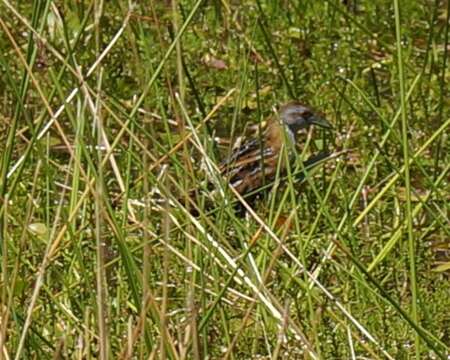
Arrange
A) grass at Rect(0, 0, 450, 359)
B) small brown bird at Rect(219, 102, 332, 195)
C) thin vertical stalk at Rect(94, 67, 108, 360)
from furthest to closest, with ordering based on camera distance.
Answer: small brown bird at Rect(219, 102, 332, 195) < grass at Rect(0, 0, 450, 359) < thin vertical stalk at Rect(94, 67, 108, 360)

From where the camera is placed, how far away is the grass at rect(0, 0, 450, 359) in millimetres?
2795

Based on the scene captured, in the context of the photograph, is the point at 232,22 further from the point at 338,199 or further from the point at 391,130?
the point at 391,130

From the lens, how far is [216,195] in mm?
4012

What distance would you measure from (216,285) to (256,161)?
2.19 m

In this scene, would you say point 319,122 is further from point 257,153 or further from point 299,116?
point 257,153

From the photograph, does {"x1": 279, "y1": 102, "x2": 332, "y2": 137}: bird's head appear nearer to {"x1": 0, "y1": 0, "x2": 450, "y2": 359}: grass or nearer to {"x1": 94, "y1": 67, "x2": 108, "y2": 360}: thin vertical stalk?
{"x1": 0, "y1": 0, "x2": 450, "y2": 359}: grass

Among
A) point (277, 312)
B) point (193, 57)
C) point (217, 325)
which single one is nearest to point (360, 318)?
point (217, 325)

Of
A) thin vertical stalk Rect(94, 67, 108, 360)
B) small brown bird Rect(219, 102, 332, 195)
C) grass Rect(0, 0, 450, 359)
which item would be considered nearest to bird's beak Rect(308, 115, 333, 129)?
small brown bird Rect(219, 102, 332, 195)

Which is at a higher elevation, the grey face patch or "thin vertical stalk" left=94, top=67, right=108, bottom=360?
"thin vertical stalk" left=94, top=67, right=108, bottom=360

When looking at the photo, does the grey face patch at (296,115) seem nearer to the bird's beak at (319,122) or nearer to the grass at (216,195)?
the bird's beak at (319,122)

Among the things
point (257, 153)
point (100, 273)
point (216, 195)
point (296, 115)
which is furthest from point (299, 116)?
point (100, 273)

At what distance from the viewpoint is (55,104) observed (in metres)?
5.42

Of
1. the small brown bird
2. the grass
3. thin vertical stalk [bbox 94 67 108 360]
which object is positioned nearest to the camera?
thin vertical stalk [bbox 94 67 108 360]

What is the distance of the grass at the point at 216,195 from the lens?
9.17ft
